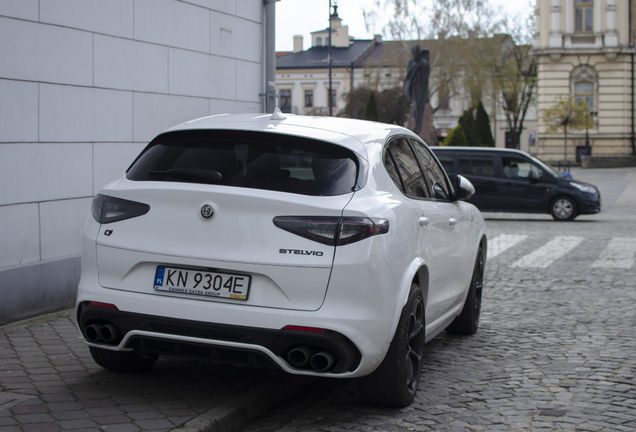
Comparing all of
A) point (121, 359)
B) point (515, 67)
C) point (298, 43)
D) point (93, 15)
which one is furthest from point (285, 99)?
point (121, 359)

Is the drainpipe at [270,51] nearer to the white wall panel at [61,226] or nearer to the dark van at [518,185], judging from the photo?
the white wall panel at [61,226]

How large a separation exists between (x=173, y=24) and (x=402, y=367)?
18.3 ft

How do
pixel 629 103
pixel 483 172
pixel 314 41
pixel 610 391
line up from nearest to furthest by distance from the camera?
pixel 610 391, pixel 483 172, pixel 629 103, pixel 314 41

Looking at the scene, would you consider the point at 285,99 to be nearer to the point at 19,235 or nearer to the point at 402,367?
the point at 19,235

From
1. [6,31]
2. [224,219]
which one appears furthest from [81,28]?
[224,219]

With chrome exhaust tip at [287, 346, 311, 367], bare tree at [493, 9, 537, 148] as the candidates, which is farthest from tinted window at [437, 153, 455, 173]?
bare tree at [493, 9, 537, 148]

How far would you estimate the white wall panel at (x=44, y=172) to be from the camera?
6.37 meters

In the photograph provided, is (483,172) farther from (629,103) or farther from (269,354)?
(629,103)

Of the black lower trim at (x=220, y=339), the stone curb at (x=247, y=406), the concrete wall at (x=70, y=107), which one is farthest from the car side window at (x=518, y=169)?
the black lower trim at (x=220, y=339)

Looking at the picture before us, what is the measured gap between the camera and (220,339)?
3906 mm

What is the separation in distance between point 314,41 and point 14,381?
99.2 meters

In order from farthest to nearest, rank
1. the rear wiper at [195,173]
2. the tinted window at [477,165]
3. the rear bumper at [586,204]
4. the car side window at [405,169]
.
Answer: the tinted window at [477,165] < the rear bumper at [586,204] < the car side window at [405,169] < the rear wiper at [195,173]

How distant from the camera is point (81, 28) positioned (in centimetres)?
715

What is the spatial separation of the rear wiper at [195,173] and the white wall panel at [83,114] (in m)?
2.99
